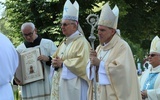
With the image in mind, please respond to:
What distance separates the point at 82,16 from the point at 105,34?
35.3 feet

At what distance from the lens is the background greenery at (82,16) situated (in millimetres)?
16344

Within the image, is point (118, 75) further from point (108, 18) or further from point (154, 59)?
point (154, 59)

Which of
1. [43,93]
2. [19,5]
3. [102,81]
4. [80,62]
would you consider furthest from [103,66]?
[19,5]

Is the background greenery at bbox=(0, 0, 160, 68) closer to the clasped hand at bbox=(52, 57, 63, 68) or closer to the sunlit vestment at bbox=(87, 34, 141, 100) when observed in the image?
the clasped hand at bbox=(52, 57, 63, 68)

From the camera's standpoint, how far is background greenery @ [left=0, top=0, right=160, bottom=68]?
16.3 meters

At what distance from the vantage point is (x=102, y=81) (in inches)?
218

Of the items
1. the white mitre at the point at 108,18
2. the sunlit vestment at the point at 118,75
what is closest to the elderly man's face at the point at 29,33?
the white mitre at the point at 108,18

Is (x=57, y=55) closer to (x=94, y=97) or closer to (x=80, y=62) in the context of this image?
(x=80, y=62)

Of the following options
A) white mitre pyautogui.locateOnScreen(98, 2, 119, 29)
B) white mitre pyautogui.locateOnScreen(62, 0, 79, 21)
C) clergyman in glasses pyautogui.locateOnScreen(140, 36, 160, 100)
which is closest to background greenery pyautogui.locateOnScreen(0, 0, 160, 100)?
white mitre pyautogui.locateOnScreen(62, 0, 79, 21)

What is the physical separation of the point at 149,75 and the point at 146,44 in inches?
516

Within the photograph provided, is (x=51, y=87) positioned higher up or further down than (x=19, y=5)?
further down

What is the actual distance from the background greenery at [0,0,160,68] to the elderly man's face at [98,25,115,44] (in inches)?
402

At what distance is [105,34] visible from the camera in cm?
555

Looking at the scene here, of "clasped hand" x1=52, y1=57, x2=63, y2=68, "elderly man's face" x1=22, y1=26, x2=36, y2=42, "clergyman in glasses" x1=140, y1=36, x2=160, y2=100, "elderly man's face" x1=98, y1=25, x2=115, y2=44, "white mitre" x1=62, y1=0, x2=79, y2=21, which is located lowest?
"clergyman in glasses" x1=140, y1=36, x2=160, y2=100
